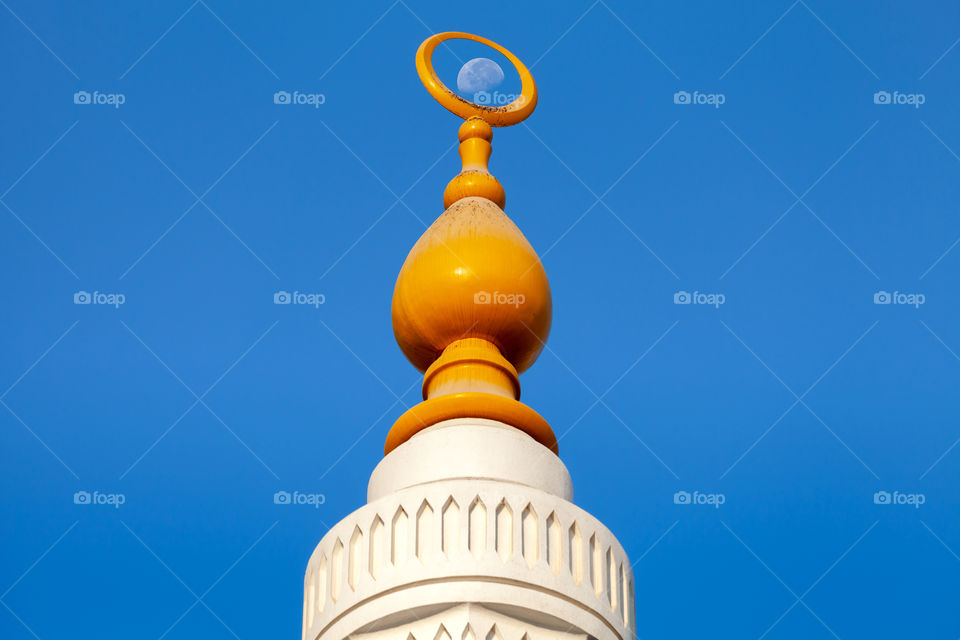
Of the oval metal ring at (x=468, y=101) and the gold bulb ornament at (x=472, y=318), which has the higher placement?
the oval metal ring at (x=468, y=101)

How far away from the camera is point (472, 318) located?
998 cm

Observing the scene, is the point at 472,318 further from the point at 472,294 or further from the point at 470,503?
the point at 470,503

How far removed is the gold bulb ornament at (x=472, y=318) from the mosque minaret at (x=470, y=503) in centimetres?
1

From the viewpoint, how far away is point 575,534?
8.45 meters

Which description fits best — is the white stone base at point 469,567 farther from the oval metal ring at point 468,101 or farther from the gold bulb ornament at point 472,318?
the oval metal ring at point 468,101

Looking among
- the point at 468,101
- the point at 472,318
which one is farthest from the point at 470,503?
the point at 468,101

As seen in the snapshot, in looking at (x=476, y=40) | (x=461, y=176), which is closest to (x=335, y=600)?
(x=461, y=176)

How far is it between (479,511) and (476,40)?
A: 225 inches
